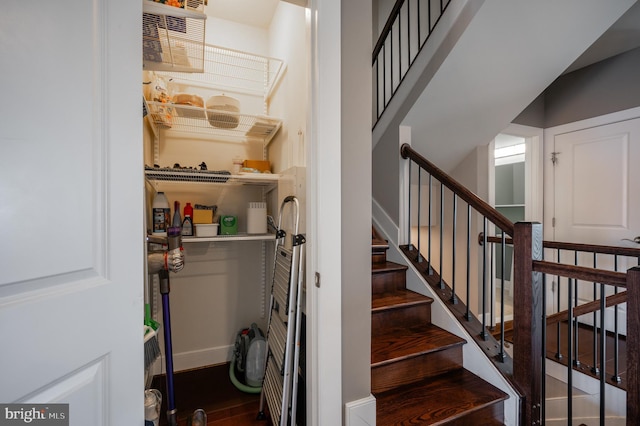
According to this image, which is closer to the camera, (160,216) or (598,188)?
(160,216)

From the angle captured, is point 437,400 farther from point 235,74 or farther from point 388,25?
point 388,25

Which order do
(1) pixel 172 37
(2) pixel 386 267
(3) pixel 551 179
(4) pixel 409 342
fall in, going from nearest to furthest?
(1) pixel 172 37, (4) pixel 409 342, (2) pixel 386 267, (3) pixel 551 179

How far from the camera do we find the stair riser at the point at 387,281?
2.07 m

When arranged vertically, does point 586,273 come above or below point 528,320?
above

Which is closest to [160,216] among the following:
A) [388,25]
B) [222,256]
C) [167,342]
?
[222,256]

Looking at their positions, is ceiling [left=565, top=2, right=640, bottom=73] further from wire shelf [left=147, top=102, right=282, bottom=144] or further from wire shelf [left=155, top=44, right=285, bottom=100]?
wire shelf [left=147, top=102, right=282, bottom=144]

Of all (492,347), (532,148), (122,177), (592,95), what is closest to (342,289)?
(122,177)

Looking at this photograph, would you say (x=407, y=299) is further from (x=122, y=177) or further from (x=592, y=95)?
(x=592, y=95)

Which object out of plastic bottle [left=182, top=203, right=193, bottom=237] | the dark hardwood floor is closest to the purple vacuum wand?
the dark hardwood floor

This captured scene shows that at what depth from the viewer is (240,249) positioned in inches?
91.4

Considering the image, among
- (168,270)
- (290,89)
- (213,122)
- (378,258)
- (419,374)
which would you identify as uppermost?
(290,89)

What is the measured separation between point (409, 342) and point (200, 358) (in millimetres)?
1622

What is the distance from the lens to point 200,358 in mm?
2189

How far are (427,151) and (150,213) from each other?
2391 mm
